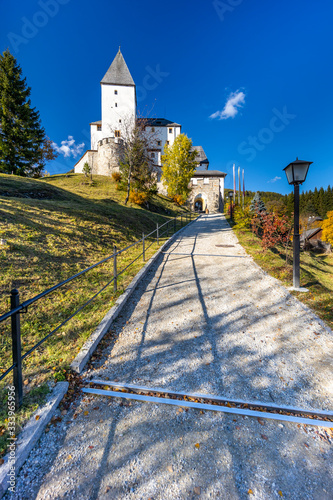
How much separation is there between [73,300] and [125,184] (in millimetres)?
17712

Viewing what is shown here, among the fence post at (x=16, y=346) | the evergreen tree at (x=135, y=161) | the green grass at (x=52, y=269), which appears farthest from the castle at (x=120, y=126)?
the fence post at (x=16, y=346)

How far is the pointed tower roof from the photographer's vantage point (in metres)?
35.8

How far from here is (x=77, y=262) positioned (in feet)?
19.8

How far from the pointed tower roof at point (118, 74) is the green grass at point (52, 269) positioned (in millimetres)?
35388

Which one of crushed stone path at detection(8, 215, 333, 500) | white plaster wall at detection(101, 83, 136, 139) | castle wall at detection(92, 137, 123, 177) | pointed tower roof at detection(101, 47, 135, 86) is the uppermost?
pointed tower roof at detection(101, 47, 135, 86)

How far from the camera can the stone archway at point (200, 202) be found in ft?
123

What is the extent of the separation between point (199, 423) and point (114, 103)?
44.2m

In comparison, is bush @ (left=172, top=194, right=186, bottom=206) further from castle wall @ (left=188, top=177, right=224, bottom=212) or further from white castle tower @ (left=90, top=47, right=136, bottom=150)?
white castle tower @ (left=90, top=47, right=136, bottom=150)

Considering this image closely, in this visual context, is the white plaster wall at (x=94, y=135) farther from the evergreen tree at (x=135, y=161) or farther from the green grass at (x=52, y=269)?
the green grass at (x=52, y=269)

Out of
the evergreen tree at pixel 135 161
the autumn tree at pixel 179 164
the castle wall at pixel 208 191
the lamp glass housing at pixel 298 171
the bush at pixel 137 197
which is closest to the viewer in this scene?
the lamp glass housing at pixel 298 171

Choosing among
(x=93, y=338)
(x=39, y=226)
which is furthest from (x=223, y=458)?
(x=39, y=226)

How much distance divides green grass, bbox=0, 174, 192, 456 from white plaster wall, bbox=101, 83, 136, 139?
99.2ft

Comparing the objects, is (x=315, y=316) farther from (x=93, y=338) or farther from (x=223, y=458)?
(x=93, y=338)

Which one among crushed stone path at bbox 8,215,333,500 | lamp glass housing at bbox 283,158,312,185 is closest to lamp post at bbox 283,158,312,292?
lamp glass housing at bbox 283,158,312,185
